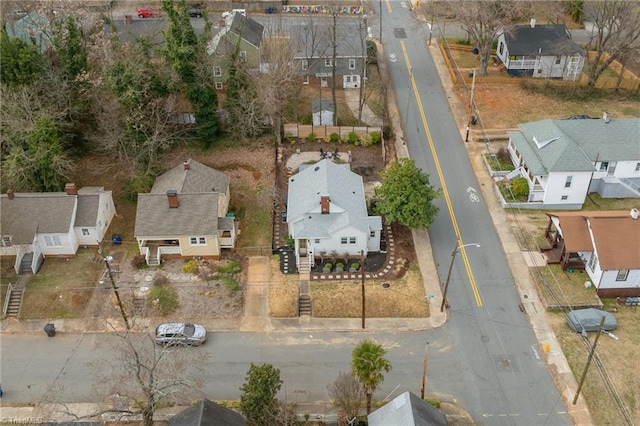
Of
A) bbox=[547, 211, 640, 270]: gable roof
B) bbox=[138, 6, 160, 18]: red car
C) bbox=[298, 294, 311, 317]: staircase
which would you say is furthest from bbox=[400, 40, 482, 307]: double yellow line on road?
bbox=[138, 6, 160, 18]: red car

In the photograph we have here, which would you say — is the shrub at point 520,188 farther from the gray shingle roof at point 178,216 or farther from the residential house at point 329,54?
the gray shingle roof at point 178,216

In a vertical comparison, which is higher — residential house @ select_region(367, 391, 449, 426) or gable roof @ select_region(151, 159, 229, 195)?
gable roof @ select_region(151, 159, 229, 195)

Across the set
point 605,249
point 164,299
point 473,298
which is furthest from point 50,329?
point 605,249

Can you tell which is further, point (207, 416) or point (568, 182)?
point (568, 182)

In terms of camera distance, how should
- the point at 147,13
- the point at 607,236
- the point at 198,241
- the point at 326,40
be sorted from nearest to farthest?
1. the point at 607,236
2. the point at 198,241
3. the point at 326,40
4. the point at 147,13

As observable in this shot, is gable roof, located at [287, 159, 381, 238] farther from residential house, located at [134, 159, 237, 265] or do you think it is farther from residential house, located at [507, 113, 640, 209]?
residential house, located at [507, 113, 640, 209]

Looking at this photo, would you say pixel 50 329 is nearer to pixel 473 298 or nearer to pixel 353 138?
pixel 473 298

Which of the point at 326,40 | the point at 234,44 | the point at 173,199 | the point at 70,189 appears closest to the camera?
the point at 173,199
